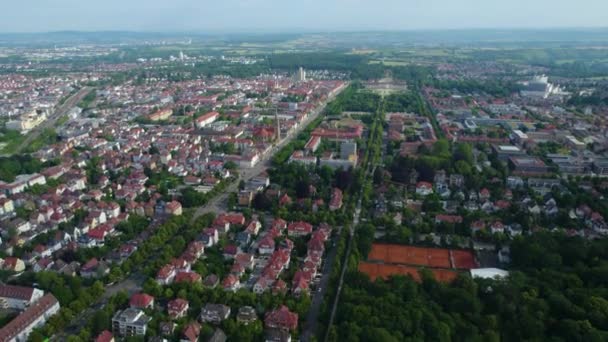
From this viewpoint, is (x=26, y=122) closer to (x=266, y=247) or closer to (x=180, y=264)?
(x=180, y=264)

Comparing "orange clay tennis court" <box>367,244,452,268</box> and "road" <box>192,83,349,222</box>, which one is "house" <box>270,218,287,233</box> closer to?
"road" <box>192,83,349,222</box>

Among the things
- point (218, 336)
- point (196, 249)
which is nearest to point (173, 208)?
point (196, 249)

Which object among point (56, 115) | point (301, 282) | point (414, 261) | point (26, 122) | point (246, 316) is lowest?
point (414, 261)

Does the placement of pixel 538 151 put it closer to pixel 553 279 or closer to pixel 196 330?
pixel 553 279

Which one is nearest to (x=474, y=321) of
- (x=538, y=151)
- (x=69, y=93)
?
(x=538, y=151)

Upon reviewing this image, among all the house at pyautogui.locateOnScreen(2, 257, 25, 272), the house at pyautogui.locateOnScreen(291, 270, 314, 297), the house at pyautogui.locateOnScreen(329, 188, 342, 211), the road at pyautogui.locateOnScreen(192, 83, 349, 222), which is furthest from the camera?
the road at pyautogui.locateOnScreen(192, 83, 349, 222)

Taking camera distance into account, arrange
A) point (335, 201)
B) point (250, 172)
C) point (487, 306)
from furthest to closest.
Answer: point (250, 172) < point (335, 201) < point (487, 306)

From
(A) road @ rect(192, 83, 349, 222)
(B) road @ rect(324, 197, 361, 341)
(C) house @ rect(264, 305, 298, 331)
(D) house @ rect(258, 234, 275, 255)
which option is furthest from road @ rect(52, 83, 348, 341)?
(D) house @ rect(258, 234, 275, 255)
